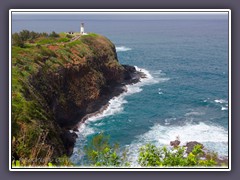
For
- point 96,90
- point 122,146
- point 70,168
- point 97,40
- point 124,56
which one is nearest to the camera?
point 70,168

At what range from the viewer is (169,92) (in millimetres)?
39906

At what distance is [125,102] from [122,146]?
16365 mm

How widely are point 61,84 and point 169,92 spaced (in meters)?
12.6

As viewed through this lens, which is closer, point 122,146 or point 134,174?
point 134,174

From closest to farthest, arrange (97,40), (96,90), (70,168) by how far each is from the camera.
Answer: (70,168) < (96,90) < (97,40)

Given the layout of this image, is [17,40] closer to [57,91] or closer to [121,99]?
[57,91]

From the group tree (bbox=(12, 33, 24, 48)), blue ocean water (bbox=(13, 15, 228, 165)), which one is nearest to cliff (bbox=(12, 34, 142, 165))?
tree (bbox=(12, 33, 24, 48))

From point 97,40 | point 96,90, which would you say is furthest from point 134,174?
point 97,40

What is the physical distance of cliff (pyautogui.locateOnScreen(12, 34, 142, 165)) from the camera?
2659 cm

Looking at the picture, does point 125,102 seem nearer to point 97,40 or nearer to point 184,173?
point 97,40

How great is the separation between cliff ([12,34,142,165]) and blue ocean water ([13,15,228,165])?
2084 mm

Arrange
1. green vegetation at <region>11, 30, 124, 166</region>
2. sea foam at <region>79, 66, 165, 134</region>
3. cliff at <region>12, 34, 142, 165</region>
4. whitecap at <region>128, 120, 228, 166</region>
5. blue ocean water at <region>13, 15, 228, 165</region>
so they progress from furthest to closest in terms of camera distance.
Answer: sea foam at <region>79, 66, 165, 134</region>, whitecap at <region>128, 120, 228, 166</region>, cliff at <region>12, 34, 142, 165</region>, green vegetation at <region>11, 30, 124, 166</region>, blue ocean water at <region>13, 15, 228, 165</region>

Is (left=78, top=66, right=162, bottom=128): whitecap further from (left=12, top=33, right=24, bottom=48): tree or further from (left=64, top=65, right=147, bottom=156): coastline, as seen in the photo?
(left=12, top=33, right=24, bottom=48): tree

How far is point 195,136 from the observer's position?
28.1 metres
